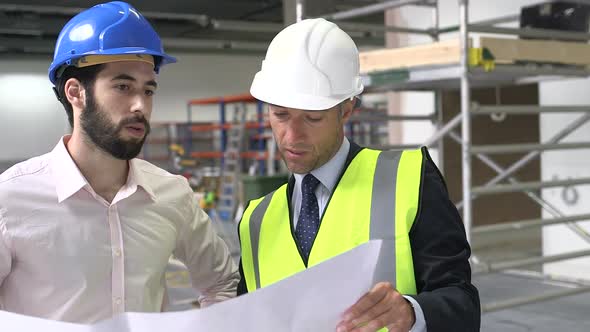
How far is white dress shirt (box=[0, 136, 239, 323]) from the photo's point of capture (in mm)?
1611

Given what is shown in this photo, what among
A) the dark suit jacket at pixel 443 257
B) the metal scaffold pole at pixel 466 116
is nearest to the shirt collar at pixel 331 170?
the dark suit jacket at pixel 443 257

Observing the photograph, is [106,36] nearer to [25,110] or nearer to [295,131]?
[295,131]

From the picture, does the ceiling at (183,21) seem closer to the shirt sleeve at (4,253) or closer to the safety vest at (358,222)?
the safety vest at (358,222)

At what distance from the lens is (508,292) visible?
6012mm

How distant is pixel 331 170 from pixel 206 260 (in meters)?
0.55

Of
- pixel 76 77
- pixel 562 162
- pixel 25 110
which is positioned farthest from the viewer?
pixel 25 110

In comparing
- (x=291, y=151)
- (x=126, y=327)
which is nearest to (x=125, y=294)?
(x=291, y=151)

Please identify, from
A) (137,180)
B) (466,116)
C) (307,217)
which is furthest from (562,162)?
(137,180)

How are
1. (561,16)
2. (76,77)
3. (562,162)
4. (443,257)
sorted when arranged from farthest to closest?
(562,162)
(561,16)
(76,77)
(443,257)

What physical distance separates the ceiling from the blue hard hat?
1099cm

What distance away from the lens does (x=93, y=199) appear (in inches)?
67.3

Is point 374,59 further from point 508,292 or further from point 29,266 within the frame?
point 29,266

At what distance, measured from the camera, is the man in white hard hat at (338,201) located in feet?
5.00

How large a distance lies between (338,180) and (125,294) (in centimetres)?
61
